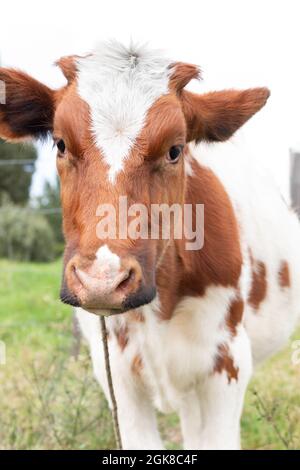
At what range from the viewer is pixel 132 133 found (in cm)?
295

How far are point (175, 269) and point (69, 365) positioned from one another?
2.66 meters

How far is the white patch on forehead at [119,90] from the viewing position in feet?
9.63

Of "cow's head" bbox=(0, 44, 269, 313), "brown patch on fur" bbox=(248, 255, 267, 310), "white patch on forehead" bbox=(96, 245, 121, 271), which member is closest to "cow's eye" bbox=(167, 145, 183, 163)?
"cow's head" bbox=(0, 44, 269, 313)

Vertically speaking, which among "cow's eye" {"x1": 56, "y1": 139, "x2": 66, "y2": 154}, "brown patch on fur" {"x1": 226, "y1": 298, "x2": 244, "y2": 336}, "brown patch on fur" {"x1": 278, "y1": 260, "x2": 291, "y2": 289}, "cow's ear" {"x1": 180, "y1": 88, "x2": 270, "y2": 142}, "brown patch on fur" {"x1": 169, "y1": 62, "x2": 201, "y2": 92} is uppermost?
"brown patch on fur" {"x1": 169, "y1": 62, "x2": 201, "y2": 92}

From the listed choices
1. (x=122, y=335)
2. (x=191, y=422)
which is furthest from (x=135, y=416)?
(x=191, y=422)

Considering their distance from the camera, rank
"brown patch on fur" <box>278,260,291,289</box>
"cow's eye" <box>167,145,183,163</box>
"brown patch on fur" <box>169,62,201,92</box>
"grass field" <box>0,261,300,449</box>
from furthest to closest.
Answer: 1. "grass field" <box>0,261,300,449</box>
2. "brown patch on fur" <box>278,260,291,289</box>
3. "brown patch on fur" <box>169,62,201,92</box>
4. "cow's eye" <box>167,145,183,163</box>

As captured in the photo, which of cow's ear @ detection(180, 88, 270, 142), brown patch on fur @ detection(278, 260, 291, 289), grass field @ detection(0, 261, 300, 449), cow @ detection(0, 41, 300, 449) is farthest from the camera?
grass field @ detection(0, 261, 300, 449)

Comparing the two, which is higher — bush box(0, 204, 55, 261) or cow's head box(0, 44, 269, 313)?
cow's head box(0, 44, 269, 313)

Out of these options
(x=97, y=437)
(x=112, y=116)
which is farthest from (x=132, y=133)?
(x=97, y=437)

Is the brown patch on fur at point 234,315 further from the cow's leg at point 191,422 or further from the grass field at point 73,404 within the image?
the grass field at point 73,404

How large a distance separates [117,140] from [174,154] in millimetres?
283

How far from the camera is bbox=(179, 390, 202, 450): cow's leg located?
406 centimetres

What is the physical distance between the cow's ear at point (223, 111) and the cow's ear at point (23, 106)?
2.05 ft

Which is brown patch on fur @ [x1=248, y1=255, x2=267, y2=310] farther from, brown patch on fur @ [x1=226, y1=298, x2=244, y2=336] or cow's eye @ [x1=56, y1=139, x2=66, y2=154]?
cow's eye @ [x1=56, y1=139, x2=66, y2=154]
